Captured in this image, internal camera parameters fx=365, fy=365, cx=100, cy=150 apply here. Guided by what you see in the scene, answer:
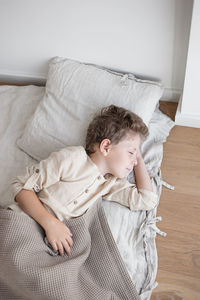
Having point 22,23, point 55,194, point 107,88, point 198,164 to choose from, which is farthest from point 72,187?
point 22,23

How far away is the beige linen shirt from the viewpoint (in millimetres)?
1263

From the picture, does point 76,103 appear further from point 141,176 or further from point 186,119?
point 186,119

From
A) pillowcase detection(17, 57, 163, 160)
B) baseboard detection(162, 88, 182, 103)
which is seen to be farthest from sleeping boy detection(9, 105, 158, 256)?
baseboard detection(162, 88, 182, 103)

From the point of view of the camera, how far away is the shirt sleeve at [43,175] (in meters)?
1.25

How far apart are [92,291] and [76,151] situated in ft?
1.57

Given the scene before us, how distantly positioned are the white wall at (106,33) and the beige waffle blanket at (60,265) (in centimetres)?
77

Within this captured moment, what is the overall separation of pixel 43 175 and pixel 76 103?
0.40 metres

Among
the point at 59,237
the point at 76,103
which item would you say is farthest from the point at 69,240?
the point at 76,103

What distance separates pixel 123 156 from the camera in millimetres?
1301

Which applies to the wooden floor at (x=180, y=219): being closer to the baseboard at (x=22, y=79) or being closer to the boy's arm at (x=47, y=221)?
the boy's arm at (x=47, y=221)

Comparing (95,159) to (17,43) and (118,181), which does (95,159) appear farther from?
(17,43)

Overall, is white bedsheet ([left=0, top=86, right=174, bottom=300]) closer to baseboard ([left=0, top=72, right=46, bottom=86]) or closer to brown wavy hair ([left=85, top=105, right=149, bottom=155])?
baseboard ([left=0, top=72, right=46, bottom=86])

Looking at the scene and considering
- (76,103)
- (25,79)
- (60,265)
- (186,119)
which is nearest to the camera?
(60,265)

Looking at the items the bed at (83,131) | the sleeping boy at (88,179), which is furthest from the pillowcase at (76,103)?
the sleeping boy at (88,179)
